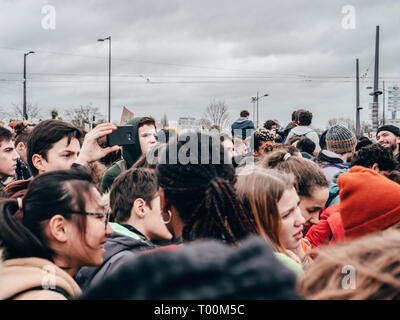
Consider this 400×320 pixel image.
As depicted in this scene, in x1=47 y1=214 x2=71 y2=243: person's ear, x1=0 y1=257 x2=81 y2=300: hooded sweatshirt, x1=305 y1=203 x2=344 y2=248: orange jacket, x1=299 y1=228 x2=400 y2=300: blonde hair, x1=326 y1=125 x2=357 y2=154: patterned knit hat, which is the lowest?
x1=305 y1=203 x2=344 y2=248: orange jacket

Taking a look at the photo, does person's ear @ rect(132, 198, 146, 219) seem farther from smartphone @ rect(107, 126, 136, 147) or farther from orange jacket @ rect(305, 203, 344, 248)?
orange jacket @ rect(305, 203, 344, 248)

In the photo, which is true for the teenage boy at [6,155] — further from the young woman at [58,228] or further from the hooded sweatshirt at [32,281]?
the hooded sweatshirt at [32,281]

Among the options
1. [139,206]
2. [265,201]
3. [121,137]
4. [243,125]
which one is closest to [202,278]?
[265,201]

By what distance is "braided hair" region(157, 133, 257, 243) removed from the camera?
1.72m

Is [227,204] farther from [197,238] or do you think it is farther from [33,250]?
[33,250]

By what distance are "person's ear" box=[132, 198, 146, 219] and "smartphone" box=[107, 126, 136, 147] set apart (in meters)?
0.89

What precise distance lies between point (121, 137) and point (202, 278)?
2758 mm

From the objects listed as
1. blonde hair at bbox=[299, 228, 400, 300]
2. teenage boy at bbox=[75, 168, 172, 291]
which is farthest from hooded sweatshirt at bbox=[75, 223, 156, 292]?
blonde hair at bbox=[299, 228, 400, 300]

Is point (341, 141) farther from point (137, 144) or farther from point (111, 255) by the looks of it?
point (111, 255)

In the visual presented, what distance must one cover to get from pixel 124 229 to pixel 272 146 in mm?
2614

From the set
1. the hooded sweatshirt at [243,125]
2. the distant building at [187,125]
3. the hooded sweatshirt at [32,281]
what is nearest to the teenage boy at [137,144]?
the distant building at [187,125]

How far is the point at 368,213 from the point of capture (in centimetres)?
250
